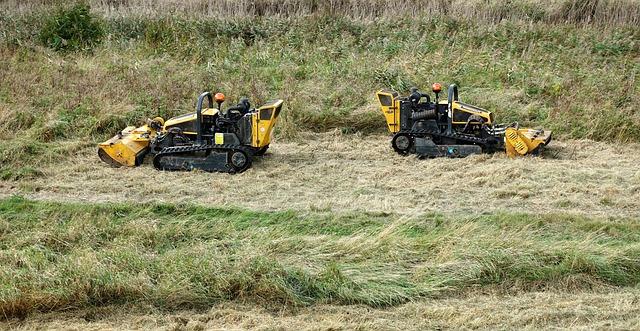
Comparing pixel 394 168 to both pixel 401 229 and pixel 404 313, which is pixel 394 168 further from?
pixel 404 313

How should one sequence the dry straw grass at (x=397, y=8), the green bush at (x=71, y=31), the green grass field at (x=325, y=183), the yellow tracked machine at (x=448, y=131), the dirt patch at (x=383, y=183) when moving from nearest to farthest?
1. the green grass field at (x=325, y=183)
2. the dirt patch at (x=383, y=183)
3. the yellow tracked machine at (x=448, y=131)
4. the green bush at (x=71, y=31)
5. the dry straw grass at (x=397, y=8)

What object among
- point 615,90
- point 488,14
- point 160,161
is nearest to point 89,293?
point 160,161

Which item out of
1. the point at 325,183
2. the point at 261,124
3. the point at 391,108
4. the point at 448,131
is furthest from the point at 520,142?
the point at 261,124

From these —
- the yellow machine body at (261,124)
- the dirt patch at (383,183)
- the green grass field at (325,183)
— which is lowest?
the dirt patch at (383,183)

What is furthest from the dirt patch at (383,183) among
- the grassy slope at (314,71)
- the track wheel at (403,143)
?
the grassy slope at (314,71)

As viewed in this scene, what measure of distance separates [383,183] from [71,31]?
10.1m

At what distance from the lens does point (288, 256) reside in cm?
909

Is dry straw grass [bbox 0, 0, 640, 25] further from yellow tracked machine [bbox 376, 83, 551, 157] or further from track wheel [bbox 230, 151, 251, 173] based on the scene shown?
track wheel [bbox 230, 151, 251, 173]

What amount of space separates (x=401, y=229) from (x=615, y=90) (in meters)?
7.67

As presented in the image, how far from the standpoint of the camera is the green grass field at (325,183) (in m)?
8.27

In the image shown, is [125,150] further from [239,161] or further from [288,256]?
[288,256]

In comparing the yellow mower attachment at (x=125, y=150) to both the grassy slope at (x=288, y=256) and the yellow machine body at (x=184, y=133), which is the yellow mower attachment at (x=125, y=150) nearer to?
the yellow machine body at (x=184, y=133)

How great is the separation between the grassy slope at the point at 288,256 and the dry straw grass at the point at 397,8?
38.1 feet

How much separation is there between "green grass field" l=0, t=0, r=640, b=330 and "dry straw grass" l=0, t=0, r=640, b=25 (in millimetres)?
80
